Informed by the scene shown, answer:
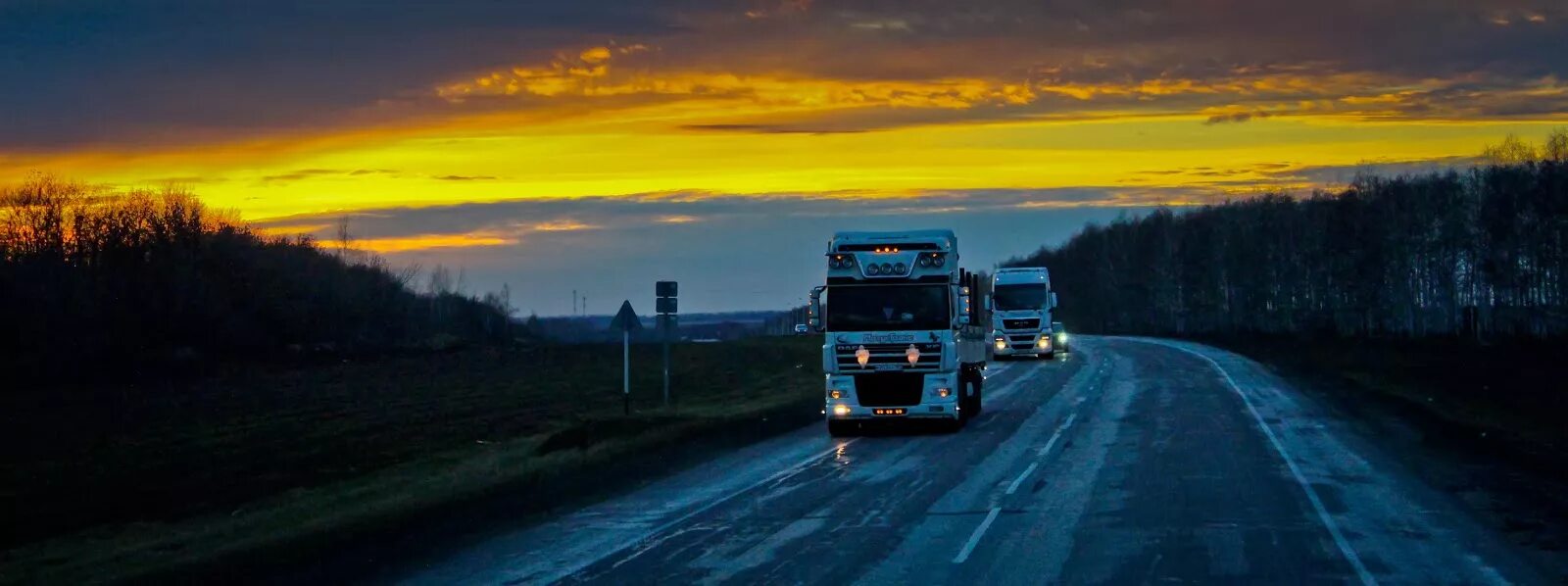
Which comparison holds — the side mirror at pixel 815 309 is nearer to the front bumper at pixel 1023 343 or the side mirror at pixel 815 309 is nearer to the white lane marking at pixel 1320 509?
the white lane marking at pixel 1320 509

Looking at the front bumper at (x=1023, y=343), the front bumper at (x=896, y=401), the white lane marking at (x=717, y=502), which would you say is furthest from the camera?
the front bumper at (x=1023, y=343)

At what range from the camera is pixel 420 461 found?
28.4 m

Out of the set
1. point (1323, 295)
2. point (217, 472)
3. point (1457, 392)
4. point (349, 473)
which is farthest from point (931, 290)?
point (1323, 295)

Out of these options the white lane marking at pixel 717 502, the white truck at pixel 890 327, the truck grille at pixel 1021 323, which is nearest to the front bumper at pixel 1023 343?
the truck grille at pixel 1021 323

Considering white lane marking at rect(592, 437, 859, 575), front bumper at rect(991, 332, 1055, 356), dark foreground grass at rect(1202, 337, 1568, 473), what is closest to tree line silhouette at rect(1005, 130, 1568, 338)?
dark foreground grass at rect(1202, 337, 1568, 473)

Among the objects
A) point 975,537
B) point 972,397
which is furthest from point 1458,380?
point 975,537

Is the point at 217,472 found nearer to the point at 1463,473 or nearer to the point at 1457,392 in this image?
the point at 1463,473

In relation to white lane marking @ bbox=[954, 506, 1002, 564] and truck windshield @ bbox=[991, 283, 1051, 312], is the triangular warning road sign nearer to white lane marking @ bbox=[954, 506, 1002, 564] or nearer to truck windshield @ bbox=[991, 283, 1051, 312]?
white lane marking @ bbox=[954, 506, 1002, 564]

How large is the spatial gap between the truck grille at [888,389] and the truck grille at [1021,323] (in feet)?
104

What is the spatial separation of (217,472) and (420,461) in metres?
4.12

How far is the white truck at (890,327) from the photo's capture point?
26609 mm

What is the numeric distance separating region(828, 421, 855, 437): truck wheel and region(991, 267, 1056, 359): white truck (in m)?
30.1

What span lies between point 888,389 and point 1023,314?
31.7 metres

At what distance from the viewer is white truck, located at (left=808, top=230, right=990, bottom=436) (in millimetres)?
26609
